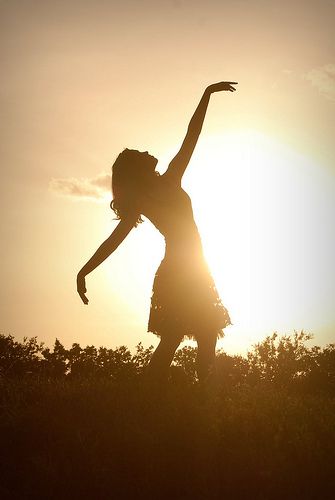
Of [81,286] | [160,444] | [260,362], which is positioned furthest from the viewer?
[260,362]

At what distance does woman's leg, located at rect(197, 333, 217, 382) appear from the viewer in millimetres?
5410

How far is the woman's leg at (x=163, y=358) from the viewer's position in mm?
5246

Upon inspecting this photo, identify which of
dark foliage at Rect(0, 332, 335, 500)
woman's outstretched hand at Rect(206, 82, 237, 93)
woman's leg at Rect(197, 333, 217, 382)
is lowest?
dark foliage at Rect(0, 332, 335, 500)

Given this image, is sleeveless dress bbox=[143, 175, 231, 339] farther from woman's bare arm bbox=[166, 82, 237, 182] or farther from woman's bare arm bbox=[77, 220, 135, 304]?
woman's bare arm bbox=[77, 220, 135, 304]

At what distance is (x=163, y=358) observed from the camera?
17.2 ft

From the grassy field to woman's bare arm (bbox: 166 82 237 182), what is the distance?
241cm

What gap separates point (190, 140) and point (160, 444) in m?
3.17

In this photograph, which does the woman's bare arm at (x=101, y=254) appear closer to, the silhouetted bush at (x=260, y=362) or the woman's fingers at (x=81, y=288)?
the woman's fingers at (x=81, y=288)

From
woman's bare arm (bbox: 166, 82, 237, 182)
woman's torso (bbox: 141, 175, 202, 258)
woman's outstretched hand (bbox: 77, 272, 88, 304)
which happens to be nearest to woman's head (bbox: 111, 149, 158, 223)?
woman's torso (bbox: 141, 175, 202, 258)

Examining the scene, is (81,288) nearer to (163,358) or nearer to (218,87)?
(163,358)

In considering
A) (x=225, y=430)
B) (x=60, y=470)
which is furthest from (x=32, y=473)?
(x=225, y=430)

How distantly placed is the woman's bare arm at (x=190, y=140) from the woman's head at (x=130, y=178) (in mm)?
225

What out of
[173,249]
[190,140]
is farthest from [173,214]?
[190,140]

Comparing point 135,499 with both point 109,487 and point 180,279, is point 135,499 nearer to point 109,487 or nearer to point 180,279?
point 109,487
